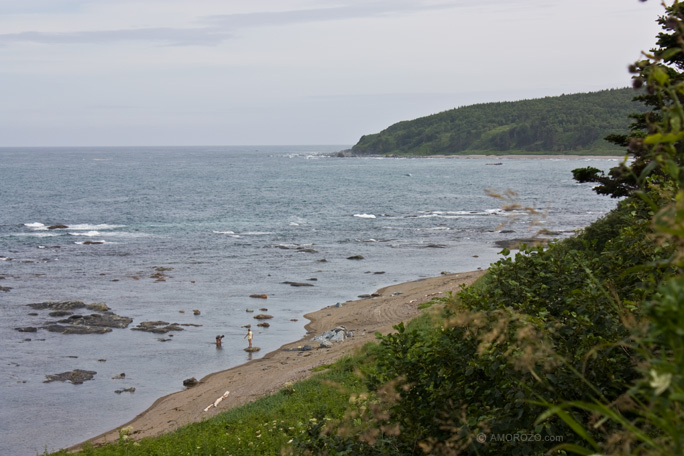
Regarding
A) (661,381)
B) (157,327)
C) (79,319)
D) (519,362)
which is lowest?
(157,327)

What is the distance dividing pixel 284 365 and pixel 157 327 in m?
8.25

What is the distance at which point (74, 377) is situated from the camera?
21.6 m

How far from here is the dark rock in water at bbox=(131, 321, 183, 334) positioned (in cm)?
2699

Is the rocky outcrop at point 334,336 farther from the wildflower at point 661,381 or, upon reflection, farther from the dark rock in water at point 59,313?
the wildflower at point 661,381

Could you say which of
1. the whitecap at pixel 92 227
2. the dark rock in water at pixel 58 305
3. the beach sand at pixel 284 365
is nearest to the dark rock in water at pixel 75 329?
the dark rock in water at pixel 58 305

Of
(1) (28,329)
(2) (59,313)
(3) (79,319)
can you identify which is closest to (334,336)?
(3) (79,319)

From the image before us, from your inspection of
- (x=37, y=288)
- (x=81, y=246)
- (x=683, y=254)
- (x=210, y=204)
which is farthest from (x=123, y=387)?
(x=210, y=204)

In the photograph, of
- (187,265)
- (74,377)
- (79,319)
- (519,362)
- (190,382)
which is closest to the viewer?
(519,362)

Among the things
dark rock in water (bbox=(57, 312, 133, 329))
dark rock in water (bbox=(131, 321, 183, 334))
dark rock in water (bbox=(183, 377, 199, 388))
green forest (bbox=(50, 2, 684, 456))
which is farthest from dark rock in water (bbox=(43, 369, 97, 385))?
green forest (bbox=(50, 2, 684, 456))

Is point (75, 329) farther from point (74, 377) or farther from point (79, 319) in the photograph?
point (74, 377)

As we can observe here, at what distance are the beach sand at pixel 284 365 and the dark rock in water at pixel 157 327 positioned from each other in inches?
219

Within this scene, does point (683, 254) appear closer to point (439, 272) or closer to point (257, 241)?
point (439, 272)

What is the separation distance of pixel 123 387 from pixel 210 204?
6084 cm

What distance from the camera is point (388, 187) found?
10212 cm
